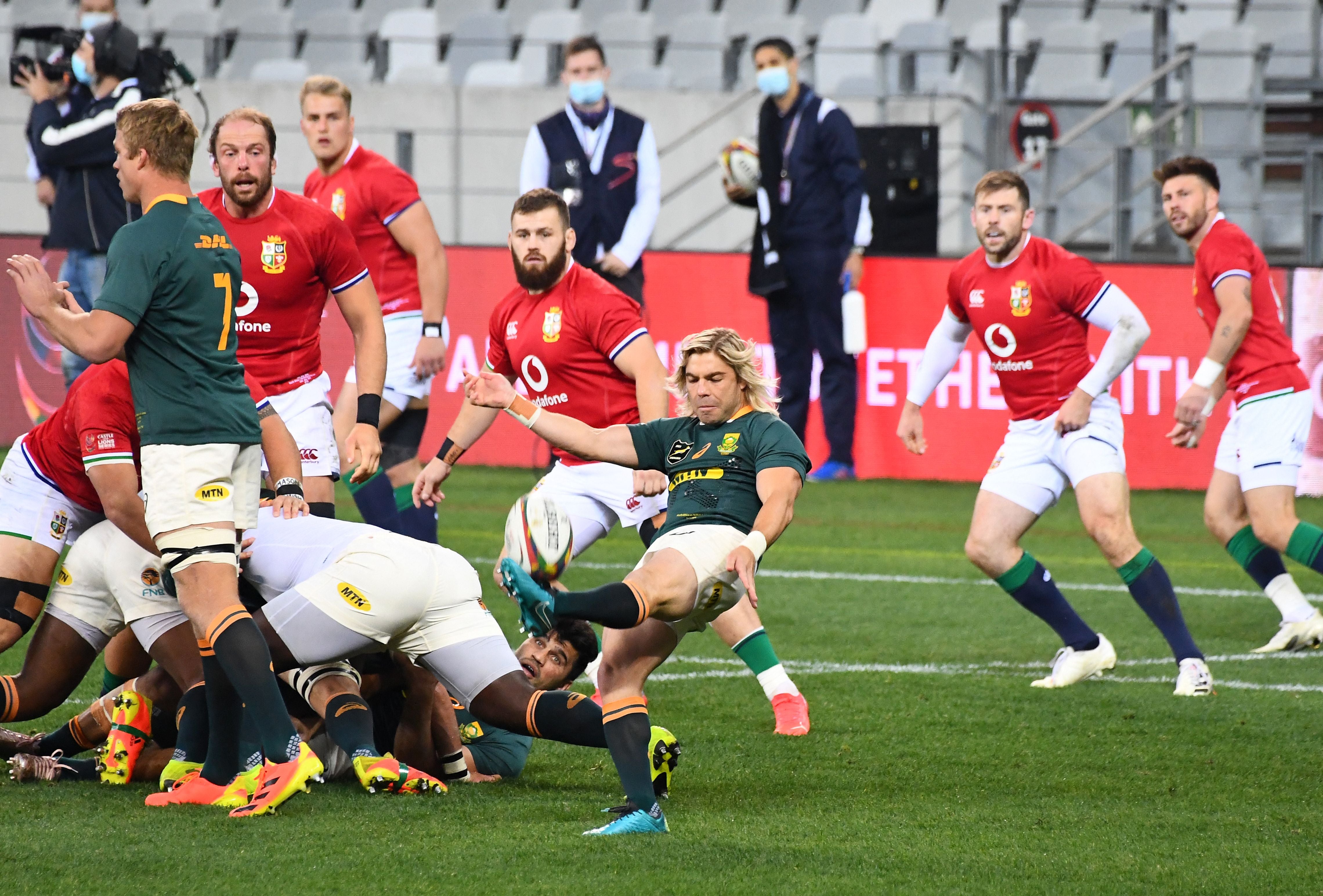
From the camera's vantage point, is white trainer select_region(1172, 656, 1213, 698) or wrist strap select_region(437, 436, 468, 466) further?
white trainer select_region(1172, 656, 1213, 698)

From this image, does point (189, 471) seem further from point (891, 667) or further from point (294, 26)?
point (294, 26)

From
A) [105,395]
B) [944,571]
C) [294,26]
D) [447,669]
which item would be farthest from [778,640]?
[294,26]

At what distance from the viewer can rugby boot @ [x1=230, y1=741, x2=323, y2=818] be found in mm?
4609

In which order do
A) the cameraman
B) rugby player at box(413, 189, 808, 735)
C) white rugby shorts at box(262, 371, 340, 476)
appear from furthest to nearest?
the cameraman
rugby player at box(413, 189, 808, 735)
white rugby shorts at box(262, 371, 340, 476)

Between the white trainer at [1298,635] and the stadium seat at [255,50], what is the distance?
15.3m

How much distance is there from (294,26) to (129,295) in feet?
55.7

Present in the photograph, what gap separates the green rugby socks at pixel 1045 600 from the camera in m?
7.15

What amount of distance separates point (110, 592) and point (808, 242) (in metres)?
8.68

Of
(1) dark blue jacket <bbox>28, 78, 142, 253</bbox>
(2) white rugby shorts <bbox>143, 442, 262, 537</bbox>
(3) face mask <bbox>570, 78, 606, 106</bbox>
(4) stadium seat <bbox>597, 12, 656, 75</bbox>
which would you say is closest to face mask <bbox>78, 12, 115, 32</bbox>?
(1) dark blue jacket <bbox>28, 78, 142, 253</bbox>

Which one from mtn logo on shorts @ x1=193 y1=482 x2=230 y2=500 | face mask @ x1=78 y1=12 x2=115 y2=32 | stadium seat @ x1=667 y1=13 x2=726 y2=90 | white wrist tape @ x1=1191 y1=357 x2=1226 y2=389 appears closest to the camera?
mtn logo on shorts @ x1=193 y1=482 x2=230 y2=500

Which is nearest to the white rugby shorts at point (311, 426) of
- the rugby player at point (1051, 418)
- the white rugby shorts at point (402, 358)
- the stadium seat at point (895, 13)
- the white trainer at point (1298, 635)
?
the white rugby shorts at point (402, 358)

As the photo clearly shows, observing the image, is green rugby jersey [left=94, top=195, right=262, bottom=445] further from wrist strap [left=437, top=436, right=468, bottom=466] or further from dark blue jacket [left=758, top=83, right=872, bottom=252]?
dark blue jacket [left=758, top=83, right=872, bottom=252]

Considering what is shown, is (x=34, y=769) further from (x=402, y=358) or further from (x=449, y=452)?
(x=402, y=358)

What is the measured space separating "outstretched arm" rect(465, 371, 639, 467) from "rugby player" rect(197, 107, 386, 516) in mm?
896
